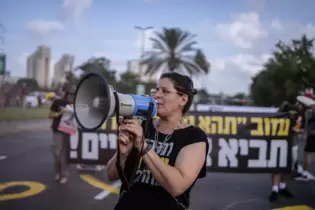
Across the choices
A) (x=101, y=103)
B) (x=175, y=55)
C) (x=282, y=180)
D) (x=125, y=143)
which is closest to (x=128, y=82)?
(x=175, y=55)

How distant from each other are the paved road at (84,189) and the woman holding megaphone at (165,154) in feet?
7.22

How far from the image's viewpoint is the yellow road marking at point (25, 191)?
369 cm

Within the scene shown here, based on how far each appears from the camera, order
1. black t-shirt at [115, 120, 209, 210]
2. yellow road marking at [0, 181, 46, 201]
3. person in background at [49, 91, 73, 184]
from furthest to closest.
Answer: person in background at [49, 91, 73, 184]
yellow road marking at [0, 181, 46, 201]
black t-shirt at [115, 120, 209, 210]

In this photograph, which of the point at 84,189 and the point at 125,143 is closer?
the point at 125,143

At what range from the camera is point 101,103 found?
1.54m

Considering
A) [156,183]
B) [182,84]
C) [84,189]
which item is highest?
[182,84]

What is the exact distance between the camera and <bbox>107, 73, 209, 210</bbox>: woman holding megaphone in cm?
139

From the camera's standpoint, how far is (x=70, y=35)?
3.57 metres

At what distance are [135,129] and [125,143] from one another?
90 mm

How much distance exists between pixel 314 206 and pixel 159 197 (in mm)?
2958

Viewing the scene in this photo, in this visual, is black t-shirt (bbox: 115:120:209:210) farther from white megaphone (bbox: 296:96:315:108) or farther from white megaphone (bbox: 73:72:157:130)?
white megaphone (bbox: 296:96:315:108)

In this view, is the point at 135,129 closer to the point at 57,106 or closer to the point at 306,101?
the point at 306,101

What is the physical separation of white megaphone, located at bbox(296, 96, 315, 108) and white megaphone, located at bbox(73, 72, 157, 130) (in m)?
2.69

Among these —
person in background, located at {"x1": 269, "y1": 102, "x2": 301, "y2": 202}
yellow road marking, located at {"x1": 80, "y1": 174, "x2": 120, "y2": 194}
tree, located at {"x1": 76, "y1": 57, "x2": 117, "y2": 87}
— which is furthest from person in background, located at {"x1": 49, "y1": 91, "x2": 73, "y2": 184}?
person in background, located at {"x1": 269, "y1": 102, "x2": 301, "y2": 202}
